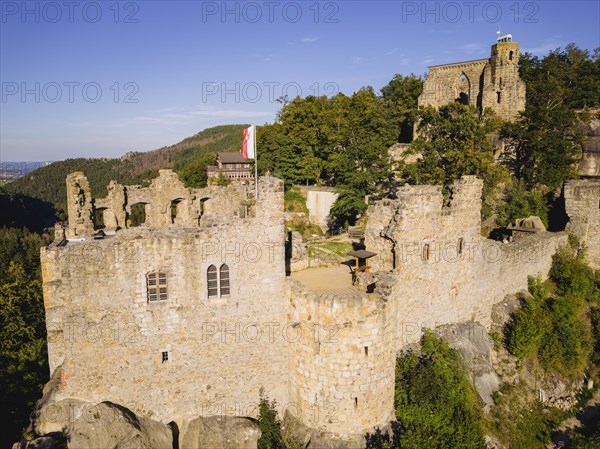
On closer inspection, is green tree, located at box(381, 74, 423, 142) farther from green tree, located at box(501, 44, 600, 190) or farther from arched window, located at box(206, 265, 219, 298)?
arched window, located at box(206, 265, 219, 298)

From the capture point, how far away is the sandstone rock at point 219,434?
15.7 meters

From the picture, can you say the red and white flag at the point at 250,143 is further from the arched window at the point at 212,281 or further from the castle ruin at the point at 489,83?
the castle ruin at the point at 489,83

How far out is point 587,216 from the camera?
28.0 metres

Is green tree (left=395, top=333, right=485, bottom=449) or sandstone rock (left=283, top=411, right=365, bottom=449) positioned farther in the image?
green tree (left=395, top=333, right=485, bottom=449)

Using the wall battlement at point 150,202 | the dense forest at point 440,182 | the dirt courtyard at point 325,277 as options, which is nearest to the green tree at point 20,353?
the dense forest at point 440,182

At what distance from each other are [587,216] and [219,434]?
24926 millimetres

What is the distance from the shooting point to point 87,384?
48.5 feet

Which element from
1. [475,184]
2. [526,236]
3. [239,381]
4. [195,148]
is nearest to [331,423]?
[239,381]

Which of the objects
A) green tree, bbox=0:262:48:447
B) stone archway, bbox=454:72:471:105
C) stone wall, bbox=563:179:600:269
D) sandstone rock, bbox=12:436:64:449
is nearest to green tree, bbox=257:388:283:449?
sandstone rock, bbox=12:436:64:449

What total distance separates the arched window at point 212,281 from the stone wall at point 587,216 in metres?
23.5

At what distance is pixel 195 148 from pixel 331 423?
116866mm

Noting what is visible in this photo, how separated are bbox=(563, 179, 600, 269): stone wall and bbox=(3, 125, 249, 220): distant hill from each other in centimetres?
5412

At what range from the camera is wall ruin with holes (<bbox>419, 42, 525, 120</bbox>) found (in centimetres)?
3950

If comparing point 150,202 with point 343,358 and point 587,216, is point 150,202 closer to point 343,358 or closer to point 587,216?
point 343,358
